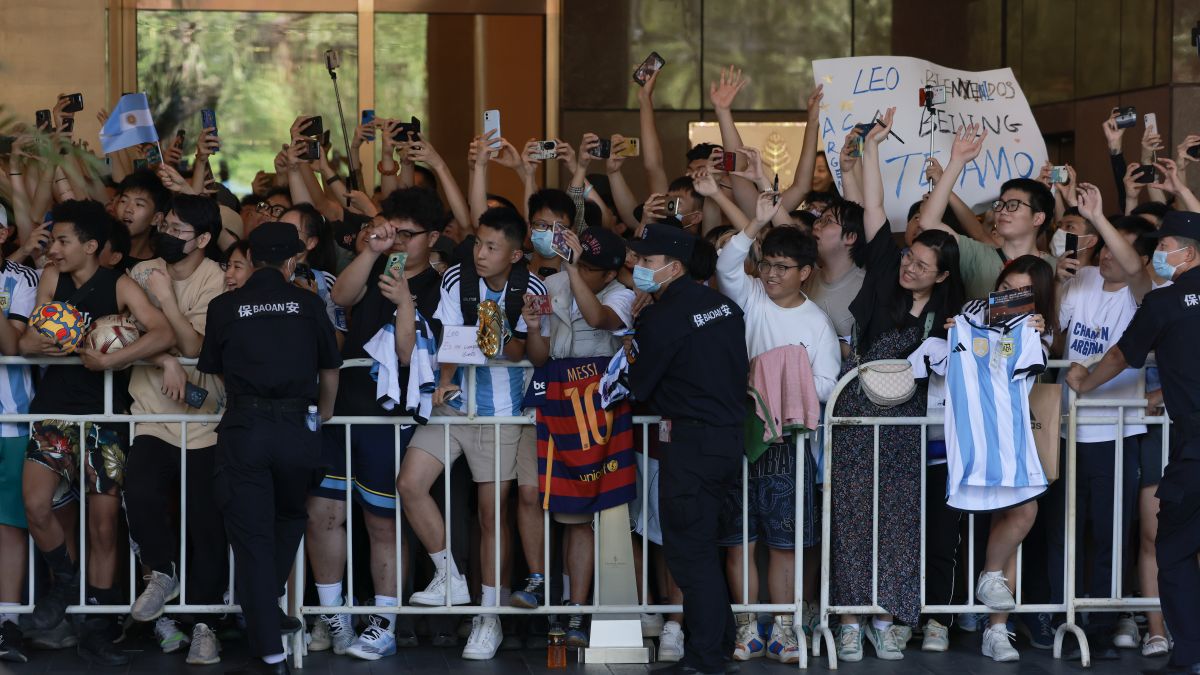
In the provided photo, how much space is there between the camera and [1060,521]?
741 centimetres

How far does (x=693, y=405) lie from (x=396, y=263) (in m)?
1.49

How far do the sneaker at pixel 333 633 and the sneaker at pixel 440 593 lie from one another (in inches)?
13.2

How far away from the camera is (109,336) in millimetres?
7062

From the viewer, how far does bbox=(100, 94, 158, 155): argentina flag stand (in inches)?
340

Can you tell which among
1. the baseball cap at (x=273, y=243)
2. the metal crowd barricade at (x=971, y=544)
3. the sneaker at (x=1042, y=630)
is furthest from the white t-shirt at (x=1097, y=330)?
the baseball cap at (x=273, y=243)

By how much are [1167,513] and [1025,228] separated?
1602 mm

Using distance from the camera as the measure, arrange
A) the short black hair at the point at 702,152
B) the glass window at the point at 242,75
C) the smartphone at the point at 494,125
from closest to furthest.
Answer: the smartphone at the point at 494,125 < the short black hair at the point at 702,152 < the glass window at the point at 242,75

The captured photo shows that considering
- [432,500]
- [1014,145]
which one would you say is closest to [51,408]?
[432,500]

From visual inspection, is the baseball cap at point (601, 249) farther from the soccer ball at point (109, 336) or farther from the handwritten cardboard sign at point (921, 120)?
the soccer ball at point (109, 336)

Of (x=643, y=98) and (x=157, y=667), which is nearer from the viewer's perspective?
(x=157, y=667)

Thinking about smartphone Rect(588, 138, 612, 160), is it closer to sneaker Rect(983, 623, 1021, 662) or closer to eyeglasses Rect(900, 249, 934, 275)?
eyeglasses Rect(900, 249, 934, 275)

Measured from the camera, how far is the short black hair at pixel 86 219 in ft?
24.0

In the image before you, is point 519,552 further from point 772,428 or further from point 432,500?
point 772,428

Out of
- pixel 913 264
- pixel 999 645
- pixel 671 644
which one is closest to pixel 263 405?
pixel 671 644
